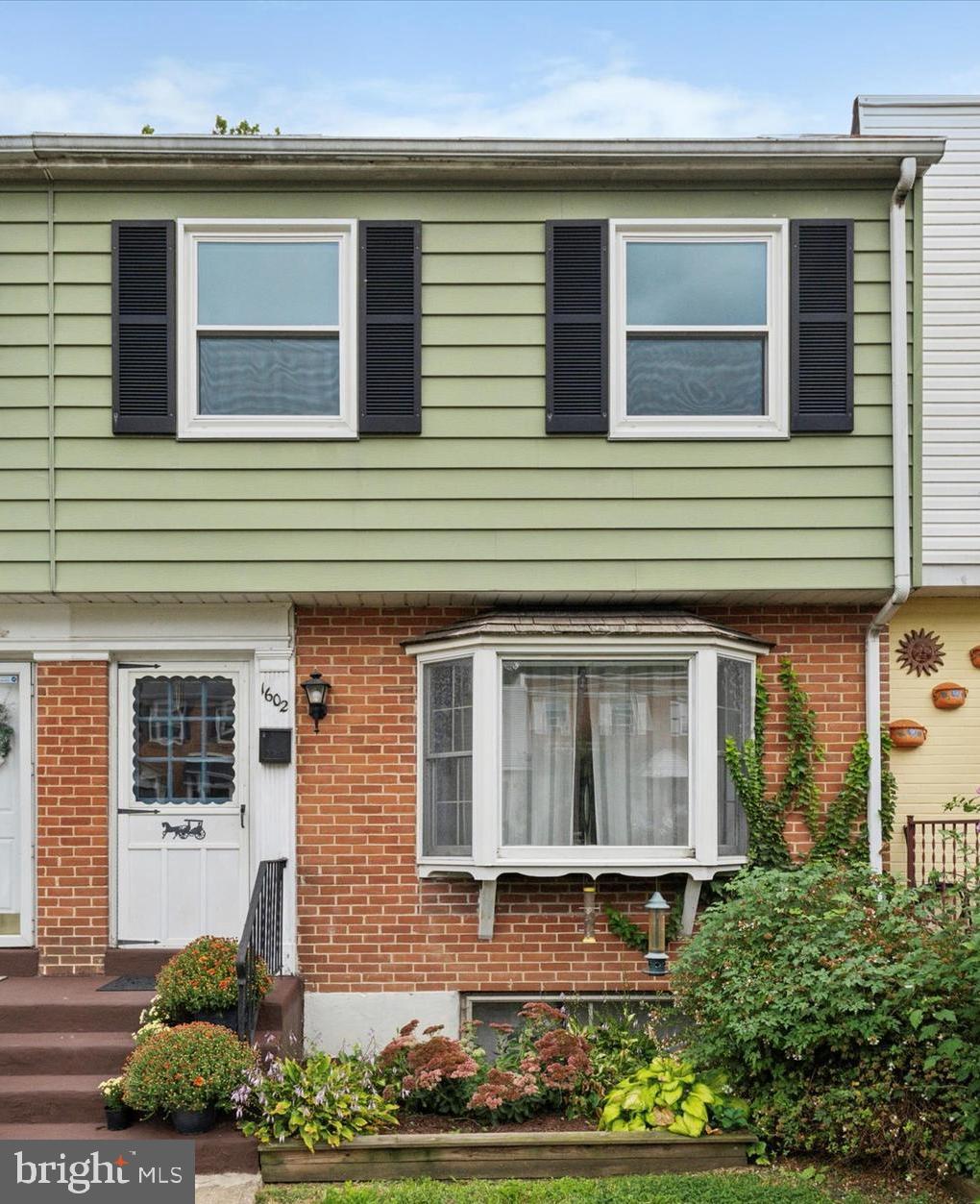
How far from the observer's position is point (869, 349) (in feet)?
23.0

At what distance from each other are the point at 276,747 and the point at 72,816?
1362 mm

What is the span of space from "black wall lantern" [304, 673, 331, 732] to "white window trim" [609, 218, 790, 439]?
2.33 metres

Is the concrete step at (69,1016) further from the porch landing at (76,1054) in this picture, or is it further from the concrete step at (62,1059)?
the concrete step at (62,1059)

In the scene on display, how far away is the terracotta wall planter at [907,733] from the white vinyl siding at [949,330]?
1.01 meters

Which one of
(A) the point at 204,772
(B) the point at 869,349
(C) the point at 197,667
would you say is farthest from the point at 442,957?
(B) the point at 869,349

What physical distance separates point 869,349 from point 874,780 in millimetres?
2641

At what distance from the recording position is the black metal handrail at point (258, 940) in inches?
232

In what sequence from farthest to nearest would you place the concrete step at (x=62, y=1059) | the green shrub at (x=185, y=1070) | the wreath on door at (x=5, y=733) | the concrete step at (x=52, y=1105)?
the wreath on door at (x=5, y=733)
the concrete step at (x=62, y=1059)
the concrete step at (x=52, y=1105)
the green shrub at (x=185, y=1070)

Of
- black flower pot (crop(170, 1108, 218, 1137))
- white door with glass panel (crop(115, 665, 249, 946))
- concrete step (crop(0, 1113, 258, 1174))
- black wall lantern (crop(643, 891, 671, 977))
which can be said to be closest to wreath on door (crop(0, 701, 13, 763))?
white door with glass panel (crop(115, 665, 249, 946))

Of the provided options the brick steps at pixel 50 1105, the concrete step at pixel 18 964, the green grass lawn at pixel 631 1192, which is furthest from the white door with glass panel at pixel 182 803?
the green grass lawn at pixel 631 1192

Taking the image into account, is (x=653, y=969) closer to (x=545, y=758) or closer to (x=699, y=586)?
(x=545, y=758)

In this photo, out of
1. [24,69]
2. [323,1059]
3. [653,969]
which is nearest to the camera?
[323,1059]

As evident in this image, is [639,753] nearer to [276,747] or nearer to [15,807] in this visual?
[276,747]

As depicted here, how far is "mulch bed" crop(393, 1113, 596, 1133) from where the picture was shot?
225 inches
